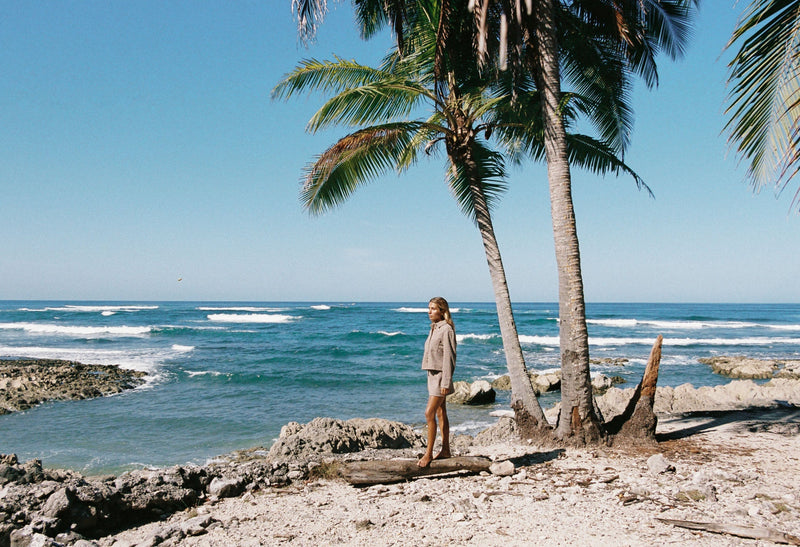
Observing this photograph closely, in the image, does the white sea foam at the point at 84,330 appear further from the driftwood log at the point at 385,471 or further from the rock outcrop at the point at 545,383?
the driftwood log at the point at 385,471

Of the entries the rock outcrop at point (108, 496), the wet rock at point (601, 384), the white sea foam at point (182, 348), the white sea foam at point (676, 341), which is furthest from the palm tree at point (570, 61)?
the white sea foam at point (676, 341)

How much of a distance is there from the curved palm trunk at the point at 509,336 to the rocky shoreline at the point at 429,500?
15.8 inches

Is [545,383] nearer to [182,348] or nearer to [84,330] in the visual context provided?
[182,348]

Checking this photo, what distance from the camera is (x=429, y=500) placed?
4.71 m

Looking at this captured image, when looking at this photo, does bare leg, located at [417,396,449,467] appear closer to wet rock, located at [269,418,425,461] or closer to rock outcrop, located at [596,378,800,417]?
wet rock, located at [269,418,425,461]

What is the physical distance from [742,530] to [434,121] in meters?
6.59

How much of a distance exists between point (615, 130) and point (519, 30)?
10.1 feet

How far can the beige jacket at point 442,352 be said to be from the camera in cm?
525

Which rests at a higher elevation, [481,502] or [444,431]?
[444,431]

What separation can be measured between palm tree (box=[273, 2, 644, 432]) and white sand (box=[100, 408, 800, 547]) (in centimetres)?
169

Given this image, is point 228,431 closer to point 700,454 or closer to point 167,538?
point 167,538

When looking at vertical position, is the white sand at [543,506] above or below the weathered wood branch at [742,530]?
below

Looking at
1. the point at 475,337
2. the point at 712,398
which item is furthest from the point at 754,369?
the point at 475,337

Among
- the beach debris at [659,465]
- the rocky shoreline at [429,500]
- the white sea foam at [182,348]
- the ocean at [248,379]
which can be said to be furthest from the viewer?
the white sea foam at [182,348]
